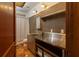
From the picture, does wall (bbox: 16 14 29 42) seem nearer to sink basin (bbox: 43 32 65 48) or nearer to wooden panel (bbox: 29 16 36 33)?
wooden panel (bbox: 29 16 36 33)

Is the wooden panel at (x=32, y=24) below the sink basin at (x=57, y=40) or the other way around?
the other way around

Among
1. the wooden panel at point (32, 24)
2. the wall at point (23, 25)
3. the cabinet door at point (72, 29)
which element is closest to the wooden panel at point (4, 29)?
the cabinet door at point (72, 29)

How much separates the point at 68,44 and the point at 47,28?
2161 millimetres

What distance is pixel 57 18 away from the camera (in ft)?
8.45

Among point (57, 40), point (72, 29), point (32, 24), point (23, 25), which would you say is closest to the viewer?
point (72, 29)

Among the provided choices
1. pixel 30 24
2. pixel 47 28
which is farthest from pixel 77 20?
pixel 30 24

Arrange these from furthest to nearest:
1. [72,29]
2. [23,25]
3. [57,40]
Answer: [23,25]
[57,40]
[72,29]

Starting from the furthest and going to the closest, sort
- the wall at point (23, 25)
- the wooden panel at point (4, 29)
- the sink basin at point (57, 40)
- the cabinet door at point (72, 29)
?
the wall at point (23, 25), the sink basin at point (57, 40), the cabinet door at point (72, 29), the wooden panel at point (4, 29)

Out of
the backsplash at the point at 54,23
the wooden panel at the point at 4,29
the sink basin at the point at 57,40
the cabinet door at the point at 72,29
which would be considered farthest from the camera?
the backsplash at the point at 54,23

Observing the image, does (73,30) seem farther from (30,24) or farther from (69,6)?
(30,24)

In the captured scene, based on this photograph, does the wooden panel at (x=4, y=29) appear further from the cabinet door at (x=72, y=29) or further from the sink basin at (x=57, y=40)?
the sink basin at (x=57, y=40)

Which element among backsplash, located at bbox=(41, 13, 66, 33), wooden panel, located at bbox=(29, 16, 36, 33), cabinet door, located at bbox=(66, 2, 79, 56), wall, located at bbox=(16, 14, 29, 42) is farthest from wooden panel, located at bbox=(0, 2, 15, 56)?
wooden panel, located at bbox=(29, 16, 36, 33)

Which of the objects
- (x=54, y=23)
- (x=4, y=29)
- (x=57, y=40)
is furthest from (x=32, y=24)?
Result: (x=4, y=29)

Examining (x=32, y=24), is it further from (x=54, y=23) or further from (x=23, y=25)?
(x=54, y=23)
